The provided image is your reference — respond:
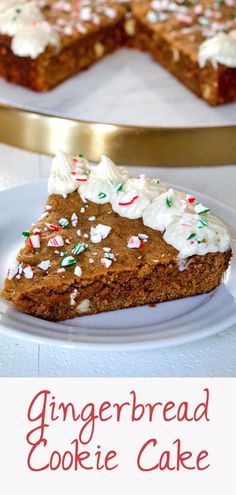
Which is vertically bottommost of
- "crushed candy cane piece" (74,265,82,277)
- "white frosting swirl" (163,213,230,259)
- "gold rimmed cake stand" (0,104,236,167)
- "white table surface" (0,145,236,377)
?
"white table surface" (0,145,236,377)

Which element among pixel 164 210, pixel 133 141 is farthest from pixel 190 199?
pixel 133 141

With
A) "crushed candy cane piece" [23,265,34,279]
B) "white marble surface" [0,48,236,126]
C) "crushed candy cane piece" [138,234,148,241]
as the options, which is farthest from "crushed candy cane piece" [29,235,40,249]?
"white marble surface" [0,48,236,126]

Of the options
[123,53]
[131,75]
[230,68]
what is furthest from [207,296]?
[123,53]

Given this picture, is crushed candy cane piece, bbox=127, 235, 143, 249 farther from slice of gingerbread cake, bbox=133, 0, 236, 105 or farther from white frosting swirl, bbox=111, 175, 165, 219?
slice of gingerbread cake, bbox=133, 0, 236, 105

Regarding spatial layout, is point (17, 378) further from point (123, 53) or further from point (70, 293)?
point (123, 53)

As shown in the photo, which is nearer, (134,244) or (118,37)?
(134,244)

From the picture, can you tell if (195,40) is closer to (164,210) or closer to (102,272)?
(164,210)

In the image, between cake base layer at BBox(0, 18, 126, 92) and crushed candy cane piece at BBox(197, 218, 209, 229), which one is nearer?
crushed candy cane piece at BBox(197, 218, 209, 229)
